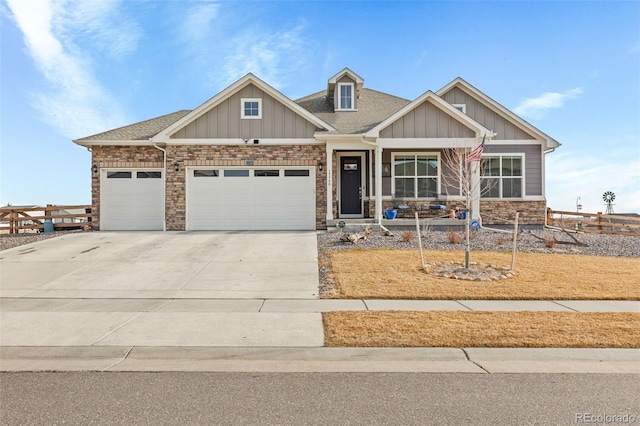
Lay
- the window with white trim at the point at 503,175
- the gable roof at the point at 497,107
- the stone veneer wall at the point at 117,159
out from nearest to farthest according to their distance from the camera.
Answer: the stone veneer wall at the point at 117,159, the gable roof at the point at 497,107, the window with white trim at the point at 503,175

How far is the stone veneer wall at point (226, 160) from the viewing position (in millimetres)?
15250

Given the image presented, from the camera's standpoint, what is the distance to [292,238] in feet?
43.4

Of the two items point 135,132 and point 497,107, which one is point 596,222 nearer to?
point 497,107

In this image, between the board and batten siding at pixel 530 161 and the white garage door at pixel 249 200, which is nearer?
the white garage door at pixel 249 200

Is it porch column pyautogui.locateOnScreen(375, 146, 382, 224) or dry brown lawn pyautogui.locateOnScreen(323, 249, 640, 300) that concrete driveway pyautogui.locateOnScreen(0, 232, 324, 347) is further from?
porch column pyautogui.locateOnScreen(375, 146, 382, 224)

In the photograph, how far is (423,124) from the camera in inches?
591

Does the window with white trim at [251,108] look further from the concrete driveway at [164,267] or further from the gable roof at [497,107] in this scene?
the gable roof at [497,107]

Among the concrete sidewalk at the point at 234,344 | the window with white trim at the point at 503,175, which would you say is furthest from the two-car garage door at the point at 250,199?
the concrete sidewalk at the point at 234,344

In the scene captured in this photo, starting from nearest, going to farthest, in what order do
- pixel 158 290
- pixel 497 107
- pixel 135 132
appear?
pixel 158 290 < pixel 135 132 < pixel 497 107

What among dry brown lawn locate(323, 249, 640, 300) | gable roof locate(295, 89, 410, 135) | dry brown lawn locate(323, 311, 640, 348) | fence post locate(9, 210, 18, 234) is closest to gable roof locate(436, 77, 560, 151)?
gable roof locate(295, 89, 410, 135)

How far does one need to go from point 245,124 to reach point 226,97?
4.30 ft

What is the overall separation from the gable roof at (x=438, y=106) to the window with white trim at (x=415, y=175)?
189 cm

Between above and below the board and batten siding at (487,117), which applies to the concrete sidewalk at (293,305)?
below

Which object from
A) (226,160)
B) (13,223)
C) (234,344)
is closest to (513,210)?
(226,160)
